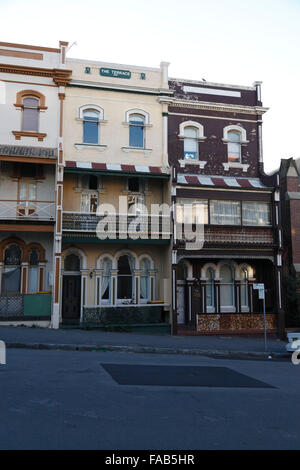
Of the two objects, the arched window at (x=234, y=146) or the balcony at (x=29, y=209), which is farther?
the arched window at (x=234, y=146)

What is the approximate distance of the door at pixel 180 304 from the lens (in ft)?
63.9

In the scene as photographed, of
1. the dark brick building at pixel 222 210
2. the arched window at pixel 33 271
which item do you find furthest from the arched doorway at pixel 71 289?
the dark brick building at pixel 222 210

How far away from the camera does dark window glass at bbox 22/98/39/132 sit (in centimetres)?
1828

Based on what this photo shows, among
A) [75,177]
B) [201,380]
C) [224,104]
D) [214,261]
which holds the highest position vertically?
[224,104]

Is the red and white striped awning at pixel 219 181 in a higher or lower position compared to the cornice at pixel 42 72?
lower

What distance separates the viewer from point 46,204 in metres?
18.1

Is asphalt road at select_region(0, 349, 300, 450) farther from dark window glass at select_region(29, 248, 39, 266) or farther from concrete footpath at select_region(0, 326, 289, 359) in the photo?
dark window glass at select_region(29, 248, 39, 266)

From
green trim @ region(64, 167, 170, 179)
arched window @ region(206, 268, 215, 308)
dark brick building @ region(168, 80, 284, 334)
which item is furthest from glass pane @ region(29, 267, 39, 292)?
arched window @ region(206, 268, 215, 308)

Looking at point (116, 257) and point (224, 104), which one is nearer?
point (116, 257)

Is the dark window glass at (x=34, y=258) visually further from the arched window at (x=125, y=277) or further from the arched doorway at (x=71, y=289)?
the arched window at (x=125, y=277)

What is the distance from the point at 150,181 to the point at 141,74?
5050 millimetres
